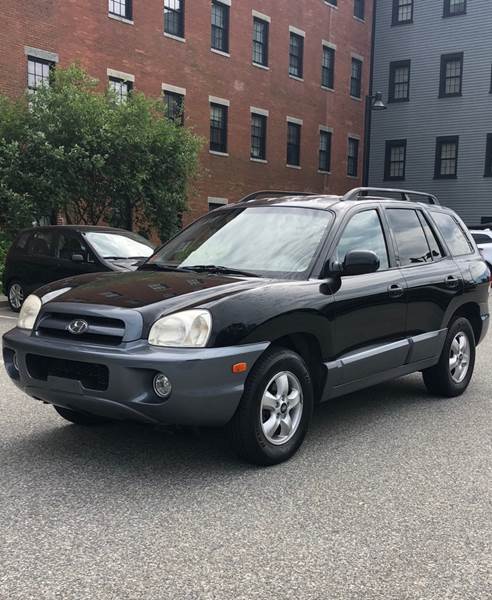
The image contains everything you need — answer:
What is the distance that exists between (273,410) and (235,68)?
80.1 feet

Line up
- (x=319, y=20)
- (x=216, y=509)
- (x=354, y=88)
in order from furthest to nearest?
(x=354, y=88), (x=319, y=20), (x=216, y=509)

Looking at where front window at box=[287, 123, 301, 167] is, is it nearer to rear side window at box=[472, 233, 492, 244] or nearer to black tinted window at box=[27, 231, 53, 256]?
rear side window at box=[472, 233, 492, 244]

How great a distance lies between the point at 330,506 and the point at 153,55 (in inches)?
869

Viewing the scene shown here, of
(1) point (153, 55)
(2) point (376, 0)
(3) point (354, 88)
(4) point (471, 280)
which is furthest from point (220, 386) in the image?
(2) point (376, 0)

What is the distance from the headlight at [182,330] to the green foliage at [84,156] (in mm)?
12343

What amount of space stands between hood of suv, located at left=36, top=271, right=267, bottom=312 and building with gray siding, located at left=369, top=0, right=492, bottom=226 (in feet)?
101

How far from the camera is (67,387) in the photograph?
4117 mm

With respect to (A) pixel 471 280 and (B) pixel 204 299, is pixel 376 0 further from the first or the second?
(B) pixel 204 299

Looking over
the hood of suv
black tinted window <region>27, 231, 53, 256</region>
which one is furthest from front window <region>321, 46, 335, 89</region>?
the hood of suv

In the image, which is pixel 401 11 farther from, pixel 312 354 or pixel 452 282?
pixel 312 354

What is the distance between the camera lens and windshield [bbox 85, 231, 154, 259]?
11.6 m

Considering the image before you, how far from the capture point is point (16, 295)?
1269 cm

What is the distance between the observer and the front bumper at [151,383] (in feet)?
12.7

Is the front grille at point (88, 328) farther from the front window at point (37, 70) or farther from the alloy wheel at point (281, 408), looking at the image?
the front window at point (37, 70)
